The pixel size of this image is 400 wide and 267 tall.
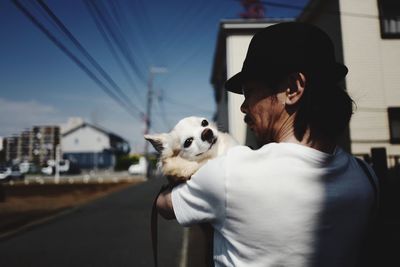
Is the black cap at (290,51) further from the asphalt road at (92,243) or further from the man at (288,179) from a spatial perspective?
the asphalt road at (92,243)

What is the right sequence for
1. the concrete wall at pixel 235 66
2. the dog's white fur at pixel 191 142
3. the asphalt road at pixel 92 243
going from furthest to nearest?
the concrete wall at pixel 235 66, the asphalt road at pixel 92 243, the dog's white fur at pixel 191 142

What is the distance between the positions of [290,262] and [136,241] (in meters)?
6.47

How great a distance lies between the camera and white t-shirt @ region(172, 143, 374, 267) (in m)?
0.98

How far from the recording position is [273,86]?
45.9 inches

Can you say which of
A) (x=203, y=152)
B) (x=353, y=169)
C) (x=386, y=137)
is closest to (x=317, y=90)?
(x=353, y=169)

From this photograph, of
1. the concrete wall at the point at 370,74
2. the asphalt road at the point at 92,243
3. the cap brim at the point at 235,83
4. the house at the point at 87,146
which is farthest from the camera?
the house at the point at 87,146

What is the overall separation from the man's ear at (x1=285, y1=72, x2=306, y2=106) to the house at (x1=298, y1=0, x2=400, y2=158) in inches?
302

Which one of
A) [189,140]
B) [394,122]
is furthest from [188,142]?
[394,122]

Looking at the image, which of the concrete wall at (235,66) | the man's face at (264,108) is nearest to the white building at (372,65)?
the concrete wall at (235,66)

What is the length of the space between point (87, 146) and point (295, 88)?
5889 cm

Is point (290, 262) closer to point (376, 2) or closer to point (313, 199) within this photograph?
point (313, 199)

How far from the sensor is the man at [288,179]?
3.23ft

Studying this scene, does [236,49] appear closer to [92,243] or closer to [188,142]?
[92,243]

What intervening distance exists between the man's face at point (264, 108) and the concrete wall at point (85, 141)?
57.5 metres
